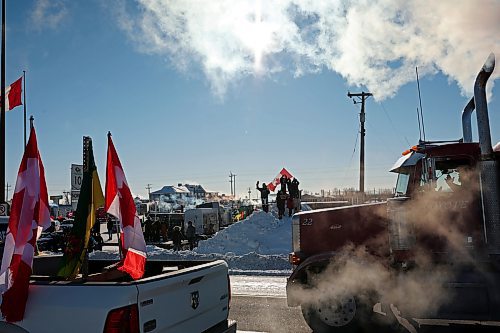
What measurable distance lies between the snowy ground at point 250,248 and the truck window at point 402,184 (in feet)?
24.4

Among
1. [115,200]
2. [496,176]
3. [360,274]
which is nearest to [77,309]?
[115,200]

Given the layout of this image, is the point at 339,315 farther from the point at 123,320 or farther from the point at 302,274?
the point at 123,320

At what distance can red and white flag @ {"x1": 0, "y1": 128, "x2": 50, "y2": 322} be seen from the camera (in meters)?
3.53

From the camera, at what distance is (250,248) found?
766 inches

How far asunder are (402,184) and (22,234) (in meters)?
4.81

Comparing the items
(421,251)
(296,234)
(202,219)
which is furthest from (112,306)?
(202,219)

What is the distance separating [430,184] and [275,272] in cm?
749

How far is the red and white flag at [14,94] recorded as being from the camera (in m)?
19.5

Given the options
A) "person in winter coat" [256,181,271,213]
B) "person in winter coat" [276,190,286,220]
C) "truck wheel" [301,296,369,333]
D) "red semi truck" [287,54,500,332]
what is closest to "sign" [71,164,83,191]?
"red semi truck" [287,54,500,332]

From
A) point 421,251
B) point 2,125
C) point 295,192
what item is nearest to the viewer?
point 421,251

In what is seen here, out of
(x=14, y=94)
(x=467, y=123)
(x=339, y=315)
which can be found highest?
(x=14, y=94)

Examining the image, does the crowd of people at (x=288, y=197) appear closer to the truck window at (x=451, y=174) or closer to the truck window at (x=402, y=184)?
the truck window at (x=402, y=184)

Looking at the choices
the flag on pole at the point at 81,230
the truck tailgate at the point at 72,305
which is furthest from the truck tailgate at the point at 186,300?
the flag on pole at the point at 81,230

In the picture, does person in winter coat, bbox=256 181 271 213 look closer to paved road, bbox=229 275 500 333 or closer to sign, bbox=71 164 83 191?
sign, bbox=71 164 83 191
